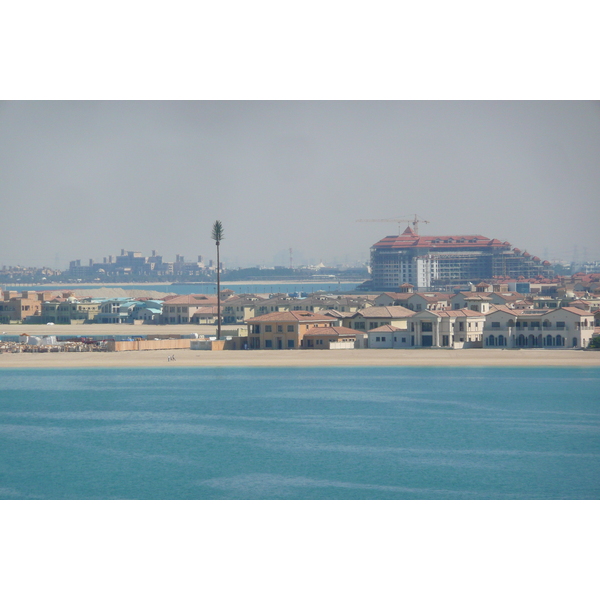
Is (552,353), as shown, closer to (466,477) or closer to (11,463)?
(466,477)

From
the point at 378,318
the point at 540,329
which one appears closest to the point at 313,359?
the point at 378,318

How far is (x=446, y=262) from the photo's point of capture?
12594 centimetres

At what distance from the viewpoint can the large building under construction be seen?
400 feet

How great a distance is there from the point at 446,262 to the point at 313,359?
93.6 metres

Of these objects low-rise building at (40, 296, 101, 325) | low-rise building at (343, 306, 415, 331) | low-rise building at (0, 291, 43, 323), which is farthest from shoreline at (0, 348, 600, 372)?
low-rise building at (0, 291, 43, 323)

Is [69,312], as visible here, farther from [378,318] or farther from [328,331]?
[328,331]

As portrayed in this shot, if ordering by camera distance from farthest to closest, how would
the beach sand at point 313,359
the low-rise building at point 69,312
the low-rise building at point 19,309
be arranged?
the low-rise building at point 19,309 → the low-rise building at point 69,312 → the beach sand at point 313,359

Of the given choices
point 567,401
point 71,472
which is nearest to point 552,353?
point 567,401

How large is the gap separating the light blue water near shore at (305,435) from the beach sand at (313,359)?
0.65 m

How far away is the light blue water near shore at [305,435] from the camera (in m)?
17.2

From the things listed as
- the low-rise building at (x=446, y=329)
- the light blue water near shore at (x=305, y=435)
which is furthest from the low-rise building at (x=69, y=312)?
the light blue water near shore at (x=305, y=435)

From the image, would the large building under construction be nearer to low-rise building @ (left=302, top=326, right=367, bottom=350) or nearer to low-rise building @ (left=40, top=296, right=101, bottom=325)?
A: low-rise building @ (left=40, top=296, right=101, bottom=325)

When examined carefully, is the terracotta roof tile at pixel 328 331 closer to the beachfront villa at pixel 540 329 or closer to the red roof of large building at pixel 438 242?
the beachfront villa at pixel 540 329

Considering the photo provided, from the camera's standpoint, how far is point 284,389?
29.1m
